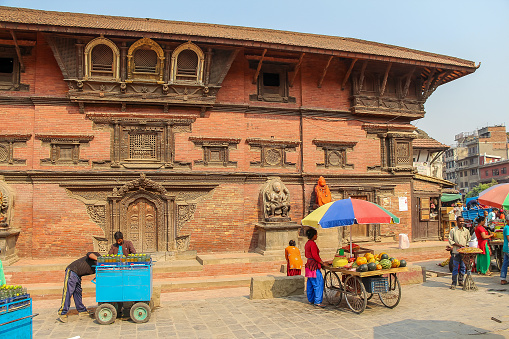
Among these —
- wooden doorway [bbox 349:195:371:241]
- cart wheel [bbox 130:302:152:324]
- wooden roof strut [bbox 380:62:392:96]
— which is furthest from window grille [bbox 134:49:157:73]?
wooden doorway [bbox 349:195:371:241]

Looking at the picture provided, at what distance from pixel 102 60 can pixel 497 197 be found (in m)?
13.7

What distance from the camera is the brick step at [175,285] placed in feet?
37.9

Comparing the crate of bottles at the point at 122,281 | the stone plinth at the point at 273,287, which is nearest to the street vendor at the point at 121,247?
the crate of bottles at the point at 122,281

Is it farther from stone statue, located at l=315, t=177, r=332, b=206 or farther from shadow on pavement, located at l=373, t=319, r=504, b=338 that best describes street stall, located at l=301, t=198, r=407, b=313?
stone statue, located at l=315, t=177, r=332, b=206

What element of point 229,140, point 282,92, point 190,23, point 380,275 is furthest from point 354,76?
point 380,275

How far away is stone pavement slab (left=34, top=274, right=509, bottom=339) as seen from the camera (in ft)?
25.3

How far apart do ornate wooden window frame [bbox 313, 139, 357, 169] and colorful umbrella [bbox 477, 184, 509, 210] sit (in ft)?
21.0

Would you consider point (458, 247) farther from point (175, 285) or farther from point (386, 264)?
point (175, 285)

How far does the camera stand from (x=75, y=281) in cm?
891

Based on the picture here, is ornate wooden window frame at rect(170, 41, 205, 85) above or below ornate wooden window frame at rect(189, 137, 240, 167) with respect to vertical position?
above

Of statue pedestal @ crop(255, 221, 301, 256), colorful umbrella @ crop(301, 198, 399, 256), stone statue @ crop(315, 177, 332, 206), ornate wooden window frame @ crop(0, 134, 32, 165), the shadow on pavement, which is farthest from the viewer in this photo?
stone statue @ crop(315, 177, 332, 206)

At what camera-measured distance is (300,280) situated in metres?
10.9

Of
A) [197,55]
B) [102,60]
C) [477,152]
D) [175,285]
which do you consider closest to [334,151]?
[197,55]

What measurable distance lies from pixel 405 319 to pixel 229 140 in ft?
31.6
